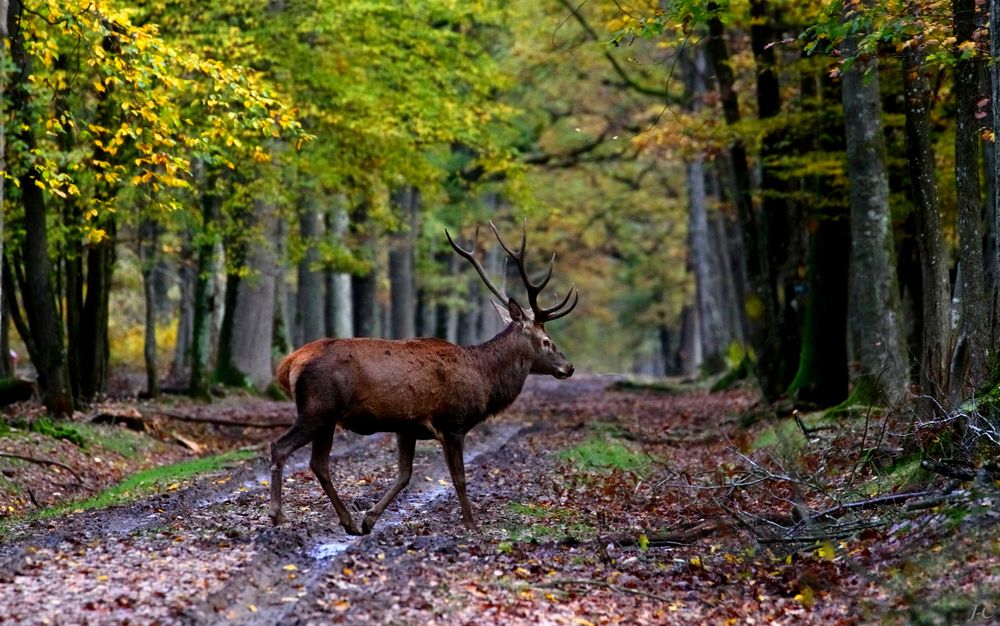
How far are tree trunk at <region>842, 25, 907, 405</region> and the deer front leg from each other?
6632 mm

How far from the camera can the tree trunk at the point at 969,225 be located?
10.9m

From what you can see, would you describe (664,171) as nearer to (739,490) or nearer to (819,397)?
(819,397)

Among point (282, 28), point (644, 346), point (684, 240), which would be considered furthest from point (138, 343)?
point (644, 346)

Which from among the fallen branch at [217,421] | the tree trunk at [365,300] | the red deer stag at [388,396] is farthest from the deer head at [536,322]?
the tree trunk at [365,300]

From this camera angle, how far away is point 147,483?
14.1 m

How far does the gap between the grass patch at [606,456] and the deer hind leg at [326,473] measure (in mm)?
5120

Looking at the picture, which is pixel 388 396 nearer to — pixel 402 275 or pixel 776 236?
pixel 776 236

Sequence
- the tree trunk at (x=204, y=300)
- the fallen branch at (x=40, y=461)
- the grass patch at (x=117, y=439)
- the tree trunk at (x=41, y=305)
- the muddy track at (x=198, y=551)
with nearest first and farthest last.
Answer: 1. the muddy track at (x=198, y=551)
2. the fallen branch at (x=40, y=461)
3. the tree trunk at (x=41, y=305)
4. the grass patch at (x=117, y=439)
5. the tree trunk at (x=204, y=300)

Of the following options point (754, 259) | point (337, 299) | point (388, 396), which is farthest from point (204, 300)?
point (388, 396)

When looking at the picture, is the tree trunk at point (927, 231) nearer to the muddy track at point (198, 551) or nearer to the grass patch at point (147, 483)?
the muddy track at point (198, 551)

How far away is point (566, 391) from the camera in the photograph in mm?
35906

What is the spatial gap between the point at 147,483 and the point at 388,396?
4.78m

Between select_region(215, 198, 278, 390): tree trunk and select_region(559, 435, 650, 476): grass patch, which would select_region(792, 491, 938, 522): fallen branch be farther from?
select_region(215, 198, 278, 390): tree trunk

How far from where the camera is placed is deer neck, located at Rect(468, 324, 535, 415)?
1193 centimetres
